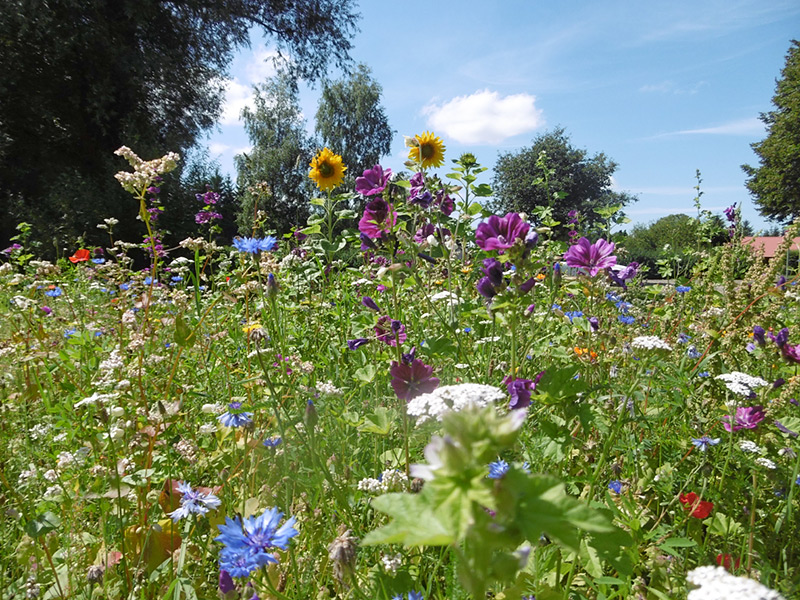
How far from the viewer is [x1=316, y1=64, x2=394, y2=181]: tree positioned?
2938cm

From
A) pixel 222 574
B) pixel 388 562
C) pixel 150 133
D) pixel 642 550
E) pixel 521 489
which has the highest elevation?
pixel 150 133

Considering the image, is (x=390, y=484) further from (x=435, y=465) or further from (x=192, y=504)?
(x=435, y=465)

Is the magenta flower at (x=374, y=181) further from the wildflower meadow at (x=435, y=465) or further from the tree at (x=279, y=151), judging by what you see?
the tree at (x=279, y=151)

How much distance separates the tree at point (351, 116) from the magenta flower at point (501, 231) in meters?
28.9

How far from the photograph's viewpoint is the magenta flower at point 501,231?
3.98 ft

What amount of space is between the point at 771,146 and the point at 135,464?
124 ft

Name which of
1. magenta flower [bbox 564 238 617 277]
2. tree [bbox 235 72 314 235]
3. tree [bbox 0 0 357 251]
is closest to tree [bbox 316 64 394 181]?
tree [bbox 235 72 314 235]

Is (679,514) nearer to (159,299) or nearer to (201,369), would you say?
(201,369)

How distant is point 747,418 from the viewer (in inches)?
56.6

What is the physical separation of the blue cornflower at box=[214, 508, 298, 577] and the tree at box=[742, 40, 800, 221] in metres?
34.9

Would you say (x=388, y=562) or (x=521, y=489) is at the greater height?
(x=521, y=489)

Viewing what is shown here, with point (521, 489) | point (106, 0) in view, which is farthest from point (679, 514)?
point (106, 0)

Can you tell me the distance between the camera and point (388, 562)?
3.91ft

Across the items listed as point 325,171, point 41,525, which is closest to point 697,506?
point 41,525
